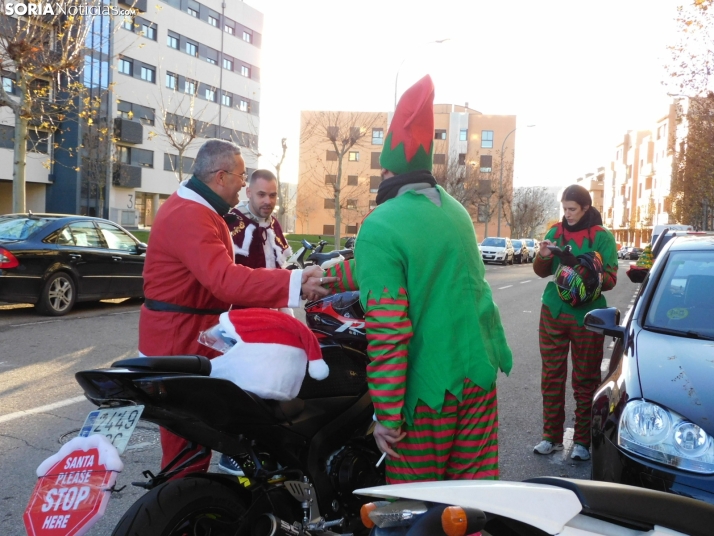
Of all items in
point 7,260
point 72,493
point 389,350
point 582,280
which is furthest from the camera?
point 7,260

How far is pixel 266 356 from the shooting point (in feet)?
8.13

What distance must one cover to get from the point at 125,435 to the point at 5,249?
29.9 feet

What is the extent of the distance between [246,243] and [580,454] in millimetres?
2720

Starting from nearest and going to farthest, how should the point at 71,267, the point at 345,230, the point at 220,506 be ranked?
1. the point at 220,506
2. the point at 71,267
3. the point at 345,230

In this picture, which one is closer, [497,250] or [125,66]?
[497,250]

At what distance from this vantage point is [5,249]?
33.2 ft

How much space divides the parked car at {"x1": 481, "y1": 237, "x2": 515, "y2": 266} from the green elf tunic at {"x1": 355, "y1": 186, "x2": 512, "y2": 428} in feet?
132

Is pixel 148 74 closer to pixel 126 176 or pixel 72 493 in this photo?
pixel 126 176

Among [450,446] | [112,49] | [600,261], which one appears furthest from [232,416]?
[112,49]

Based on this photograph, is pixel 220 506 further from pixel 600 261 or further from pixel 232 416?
pixel 600 261

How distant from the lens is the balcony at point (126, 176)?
4528 cm

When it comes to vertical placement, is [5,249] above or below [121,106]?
below

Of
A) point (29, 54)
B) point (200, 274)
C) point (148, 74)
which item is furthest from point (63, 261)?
point (148, 74)

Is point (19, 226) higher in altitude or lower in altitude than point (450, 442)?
higher
